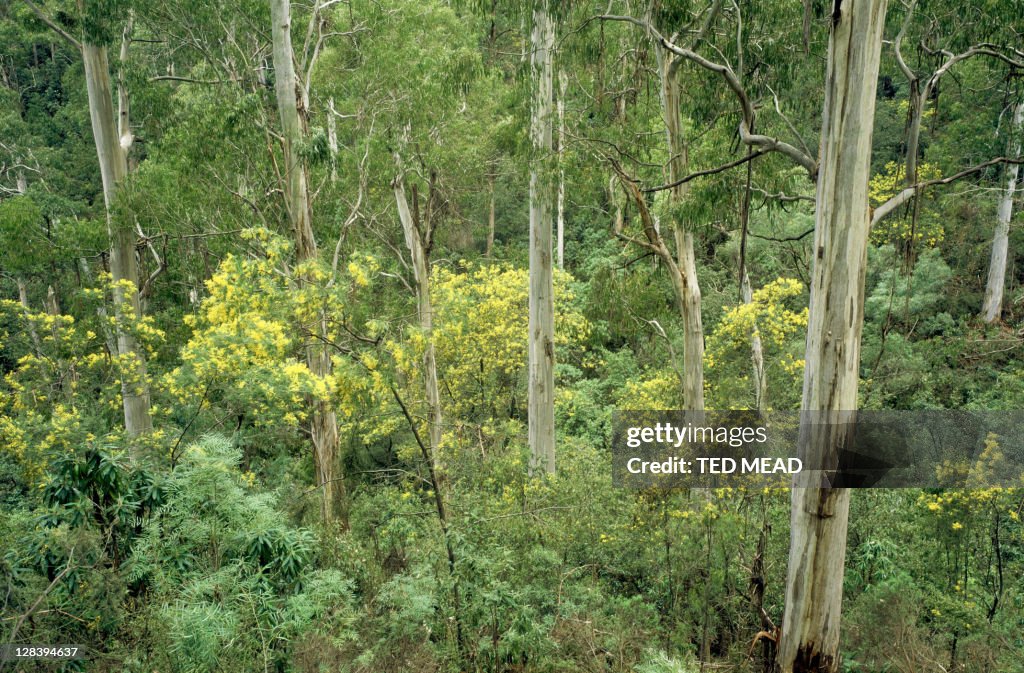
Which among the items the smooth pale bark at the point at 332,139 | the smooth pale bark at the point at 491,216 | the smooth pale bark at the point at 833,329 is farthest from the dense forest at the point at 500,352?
the smooth pale bark at the point at 491,216

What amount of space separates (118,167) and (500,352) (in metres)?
7.74

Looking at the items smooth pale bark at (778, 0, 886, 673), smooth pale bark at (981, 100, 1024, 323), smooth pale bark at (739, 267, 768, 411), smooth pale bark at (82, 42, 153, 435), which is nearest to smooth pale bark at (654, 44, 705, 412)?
smooth pale bark at (739, 267, 768, 411)

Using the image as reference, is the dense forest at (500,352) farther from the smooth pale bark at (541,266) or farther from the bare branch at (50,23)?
the bare branch at (50,23)

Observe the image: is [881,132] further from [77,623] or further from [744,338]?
[77,623]

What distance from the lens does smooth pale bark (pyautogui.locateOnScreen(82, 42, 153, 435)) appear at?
33.0 feet

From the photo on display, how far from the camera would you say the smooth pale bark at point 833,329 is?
4.35 m

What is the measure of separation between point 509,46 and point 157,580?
47.0 ft

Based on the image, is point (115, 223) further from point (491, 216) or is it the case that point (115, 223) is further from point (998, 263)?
point (998, 263)

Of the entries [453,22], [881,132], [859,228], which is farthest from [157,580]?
[881,132]

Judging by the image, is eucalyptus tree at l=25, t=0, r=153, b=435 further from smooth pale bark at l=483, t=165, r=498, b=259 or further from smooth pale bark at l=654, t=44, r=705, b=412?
smooth pale bark at l=483, t=165, r=498, b=259

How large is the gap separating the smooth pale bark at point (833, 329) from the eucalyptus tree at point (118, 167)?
868 cm

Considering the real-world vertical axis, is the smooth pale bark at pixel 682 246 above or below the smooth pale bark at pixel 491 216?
below

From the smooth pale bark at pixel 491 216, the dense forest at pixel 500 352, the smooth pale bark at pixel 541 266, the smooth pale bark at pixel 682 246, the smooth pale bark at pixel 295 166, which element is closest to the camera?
the dense forest at pixel 500 352

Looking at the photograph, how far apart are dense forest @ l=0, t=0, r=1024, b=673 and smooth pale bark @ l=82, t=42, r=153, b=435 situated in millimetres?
51
